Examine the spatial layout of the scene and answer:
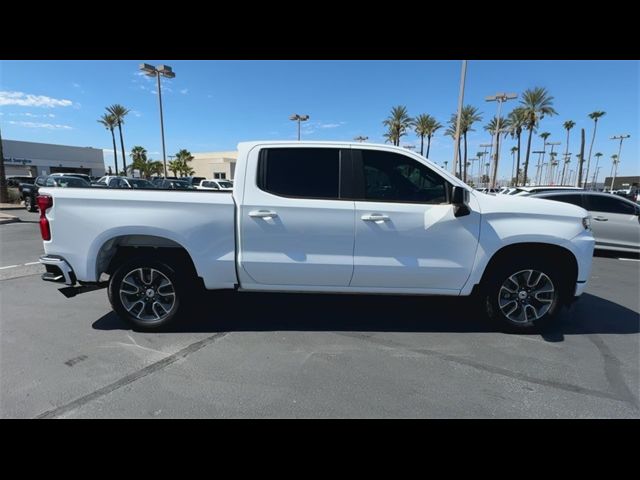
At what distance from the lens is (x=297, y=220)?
11.4ft

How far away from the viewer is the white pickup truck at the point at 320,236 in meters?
3.47

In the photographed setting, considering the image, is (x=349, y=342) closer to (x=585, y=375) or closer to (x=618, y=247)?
(x=585, y=375)

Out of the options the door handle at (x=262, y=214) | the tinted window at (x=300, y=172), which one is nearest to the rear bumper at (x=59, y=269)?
the door handle at (x=262, y=214)

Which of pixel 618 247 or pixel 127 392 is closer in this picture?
pixel 127 392

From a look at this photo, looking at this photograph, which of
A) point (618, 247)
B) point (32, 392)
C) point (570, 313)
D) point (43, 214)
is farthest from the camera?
point (618, 247)

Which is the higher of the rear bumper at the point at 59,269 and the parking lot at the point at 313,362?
the rear bumper at the point at 59,269

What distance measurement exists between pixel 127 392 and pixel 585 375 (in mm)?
4042

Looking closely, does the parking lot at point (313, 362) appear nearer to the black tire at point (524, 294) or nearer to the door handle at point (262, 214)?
the black tire at point (524, 294)

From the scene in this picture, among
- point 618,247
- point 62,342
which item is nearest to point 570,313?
point 618,247

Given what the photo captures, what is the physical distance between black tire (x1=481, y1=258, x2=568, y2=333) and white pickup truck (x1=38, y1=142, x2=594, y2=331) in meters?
0.01

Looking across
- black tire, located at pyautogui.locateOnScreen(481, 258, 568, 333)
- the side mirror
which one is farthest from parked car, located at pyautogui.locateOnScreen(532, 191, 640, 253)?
the side mirror

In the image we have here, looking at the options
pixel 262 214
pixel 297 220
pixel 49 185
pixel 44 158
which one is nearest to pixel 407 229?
pixel 297 220

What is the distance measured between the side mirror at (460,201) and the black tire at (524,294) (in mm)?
776

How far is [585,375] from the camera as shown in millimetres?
3049
